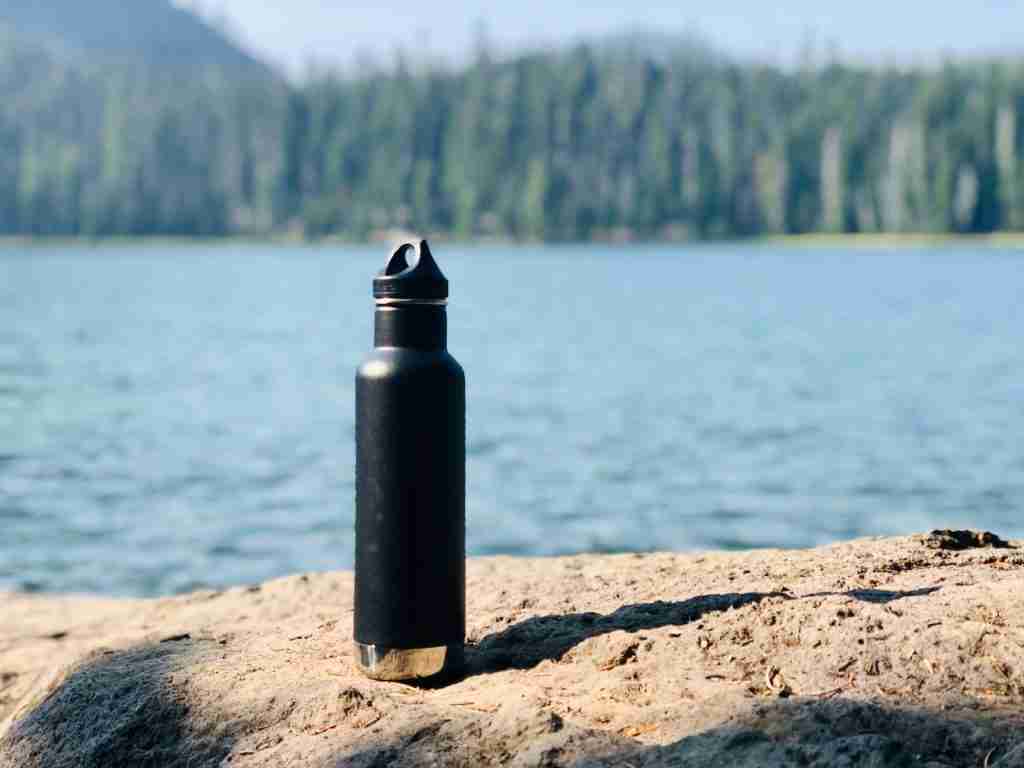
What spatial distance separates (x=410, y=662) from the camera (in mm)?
4398

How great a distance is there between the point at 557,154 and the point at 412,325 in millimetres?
136463

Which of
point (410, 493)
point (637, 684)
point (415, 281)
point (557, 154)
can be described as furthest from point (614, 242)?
point (637, 684)

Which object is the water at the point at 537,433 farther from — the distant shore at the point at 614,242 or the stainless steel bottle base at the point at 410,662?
the distant shore at the point at 614,242

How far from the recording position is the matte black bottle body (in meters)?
4.40

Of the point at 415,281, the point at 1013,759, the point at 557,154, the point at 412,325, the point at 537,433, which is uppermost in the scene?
the point at 557,154

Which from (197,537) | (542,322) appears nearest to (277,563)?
(197,537)

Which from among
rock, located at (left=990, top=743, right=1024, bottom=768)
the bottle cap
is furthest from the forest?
rock, located at (left=990, top=743, right=1024, bottom=768)

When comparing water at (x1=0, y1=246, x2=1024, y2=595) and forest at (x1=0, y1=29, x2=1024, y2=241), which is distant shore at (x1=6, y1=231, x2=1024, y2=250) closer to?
forest at (x1=0, y1=29, x2=1024, y2=241)

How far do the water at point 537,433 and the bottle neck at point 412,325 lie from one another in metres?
6.70

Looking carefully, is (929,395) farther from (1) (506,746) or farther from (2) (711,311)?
(2) (711,311)

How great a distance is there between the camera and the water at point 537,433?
12.9 meters

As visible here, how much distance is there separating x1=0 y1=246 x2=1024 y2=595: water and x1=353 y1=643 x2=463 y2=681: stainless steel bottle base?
654 cm

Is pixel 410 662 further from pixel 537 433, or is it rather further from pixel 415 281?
pixel 537 433

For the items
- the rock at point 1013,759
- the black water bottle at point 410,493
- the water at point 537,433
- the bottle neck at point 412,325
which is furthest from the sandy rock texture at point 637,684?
the water at point 537,433
